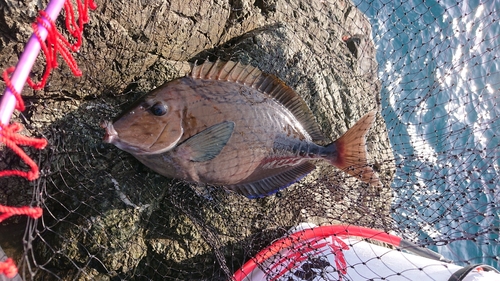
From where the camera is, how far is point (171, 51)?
11.6 feet

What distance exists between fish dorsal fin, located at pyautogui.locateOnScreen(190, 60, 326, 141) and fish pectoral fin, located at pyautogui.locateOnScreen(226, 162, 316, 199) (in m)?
0.35

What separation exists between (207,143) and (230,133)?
21 cm

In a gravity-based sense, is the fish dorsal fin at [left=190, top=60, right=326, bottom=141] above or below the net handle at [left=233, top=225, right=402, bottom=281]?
above

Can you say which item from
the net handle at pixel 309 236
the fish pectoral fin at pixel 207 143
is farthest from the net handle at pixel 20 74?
the net handle at pixel 309 236

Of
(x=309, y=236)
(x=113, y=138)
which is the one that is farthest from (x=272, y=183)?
(x=113, y=138)

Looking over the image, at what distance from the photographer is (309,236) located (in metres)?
3.46

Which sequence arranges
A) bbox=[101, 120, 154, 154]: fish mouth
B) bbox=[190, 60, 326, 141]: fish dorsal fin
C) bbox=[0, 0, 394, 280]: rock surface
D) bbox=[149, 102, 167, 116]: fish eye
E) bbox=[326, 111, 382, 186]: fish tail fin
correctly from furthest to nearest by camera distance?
bbox=[326, 111, 382, 186]: fish tail fin < bbox=[190, 60, 326, 141]: fish dorsal fin < bbox=[0, 0, 394, 280]: rock surface < bbox=[149, 102, 167, 116]: fish eye < bbox=[101, 120, 154, 154]: fish mouth

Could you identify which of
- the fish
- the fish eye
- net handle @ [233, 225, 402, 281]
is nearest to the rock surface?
net handle @ [233, 225, 402, 281]

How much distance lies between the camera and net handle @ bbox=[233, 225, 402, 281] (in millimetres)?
3328

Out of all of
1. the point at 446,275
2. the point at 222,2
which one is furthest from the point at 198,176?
the point at 446,275

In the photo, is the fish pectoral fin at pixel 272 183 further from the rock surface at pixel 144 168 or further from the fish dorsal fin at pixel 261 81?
the fish dorsal fin at pixel 261 81

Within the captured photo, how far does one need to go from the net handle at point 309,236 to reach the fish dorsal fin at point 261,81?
87cm

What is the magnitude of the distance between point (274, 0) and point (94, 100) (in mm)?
2249

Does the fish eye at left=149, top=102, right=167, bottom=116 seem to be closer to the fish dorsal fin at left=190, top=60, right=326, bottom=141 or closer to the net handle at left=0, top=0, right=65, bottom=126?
the fish dorsal fin at left=190, top=60, right=326, bottom=141
